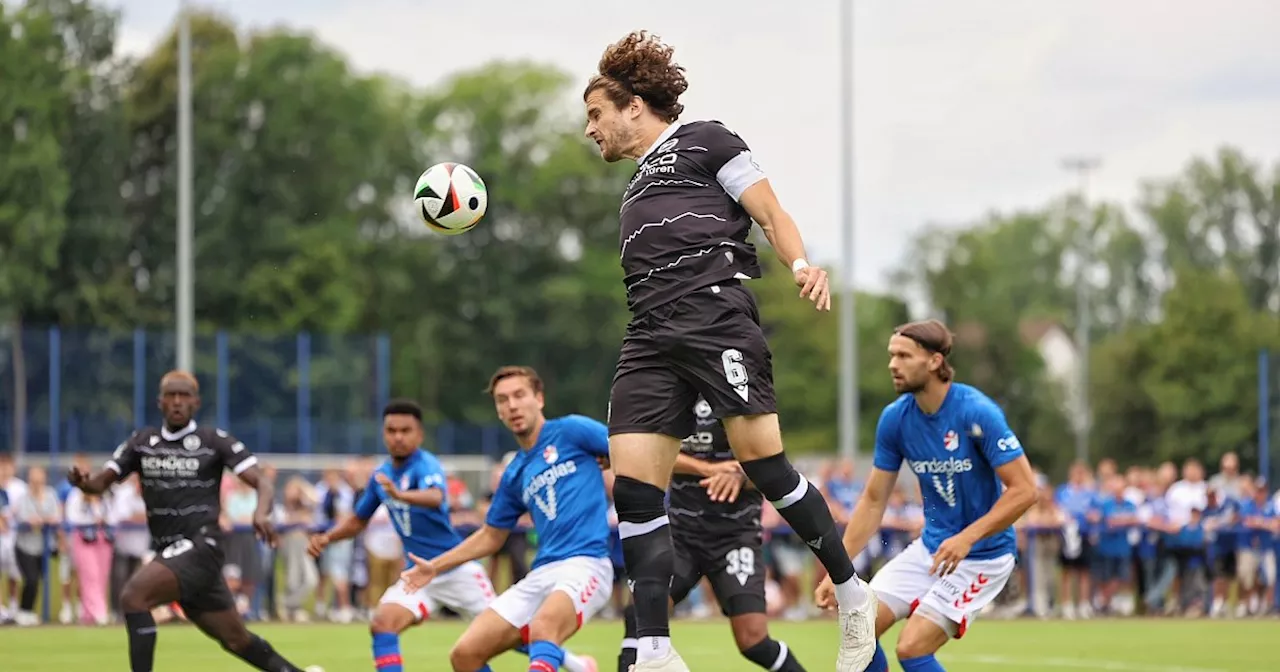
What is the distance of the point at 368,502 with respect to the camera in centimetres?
1175

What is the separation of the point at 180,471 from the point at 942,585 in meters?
5.38

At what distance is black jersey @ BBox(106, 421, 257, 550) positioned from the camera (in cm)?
1221

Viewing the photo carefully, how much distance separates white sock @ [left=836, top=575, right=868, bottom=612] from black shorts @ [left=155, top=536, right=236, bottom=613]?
5.25 metres

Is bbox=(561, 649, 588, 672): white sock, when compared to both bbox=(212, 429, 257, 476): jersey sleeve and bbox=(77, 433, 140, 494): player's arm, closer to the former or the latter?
bbox=(212, 429, 257, 476): jersey sleeve

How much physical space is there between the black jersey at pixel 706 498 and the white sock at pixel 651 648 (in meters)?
3.92

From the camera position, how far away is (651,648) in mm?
7660

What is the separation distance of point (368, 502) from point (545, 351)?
59.7 metres

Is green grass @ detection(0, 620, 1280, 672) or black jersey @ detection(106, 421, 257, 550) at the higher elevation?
black jersey @ detection(106, 421, 257, 550)

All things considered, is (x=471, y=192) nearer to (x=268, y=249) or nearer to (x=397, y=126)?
(x=268, y=249)

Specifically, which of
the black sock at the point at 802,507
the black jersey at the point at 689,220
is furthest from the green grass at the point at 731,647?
the black jersey at the point at 689,220

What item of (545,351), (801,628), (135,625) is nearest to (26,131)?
(545,351)

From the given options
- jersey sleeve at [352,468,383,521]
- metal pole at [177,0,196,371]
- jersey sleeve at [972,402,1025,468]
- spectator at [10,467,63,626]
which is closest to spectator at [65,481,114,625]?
spectator at [10,467,63,626]

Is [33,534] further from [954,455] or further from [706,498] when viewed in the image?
[954,455]

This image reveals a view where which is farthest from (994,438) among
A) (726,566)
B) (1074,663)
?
(1074,663)
